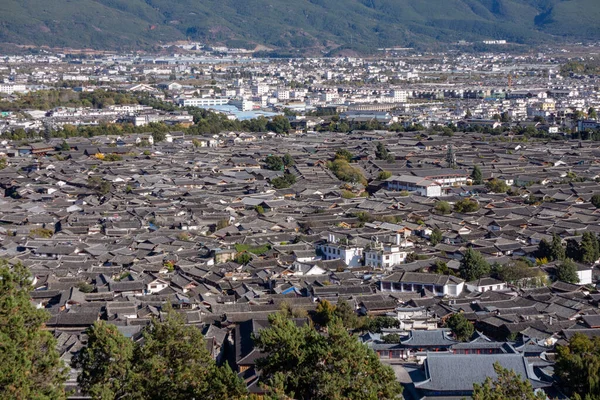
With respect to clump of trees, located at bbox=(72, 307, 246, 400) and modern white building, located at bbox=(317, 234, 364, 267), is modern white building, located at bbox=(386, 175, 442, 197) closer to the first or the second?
modern white building, located at bbox=(317, 234, 364, 267)

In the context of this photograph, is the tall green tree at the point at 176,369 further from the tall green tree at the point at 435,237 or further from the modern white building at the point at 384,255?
the tall green tree at the point at 435,237

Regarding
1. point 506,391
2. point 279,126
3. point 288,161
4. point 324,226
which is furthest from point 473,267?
point 279,126

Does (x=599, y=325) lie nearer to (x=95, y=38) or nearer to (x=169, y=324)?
(x=169, y=324)

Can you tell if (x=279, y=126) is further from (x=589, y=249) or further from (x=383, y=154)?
(x=589, y=249)

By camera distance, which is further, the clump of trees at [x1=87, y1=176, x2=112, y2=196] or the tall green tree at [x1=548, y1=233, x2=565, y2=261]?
the clump of trees at [x1=87, y1=176, x2=112, y2=196]

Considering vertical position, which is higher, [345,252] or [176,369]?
[176,369]

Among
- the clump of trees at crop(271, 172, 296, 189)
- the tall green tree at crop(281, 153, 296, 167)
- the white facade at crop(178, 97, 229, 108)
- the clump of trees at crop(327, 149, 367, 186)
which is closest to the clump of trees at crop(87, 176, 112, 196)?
the clump of trees at crop(271, 172, 296, 189)
